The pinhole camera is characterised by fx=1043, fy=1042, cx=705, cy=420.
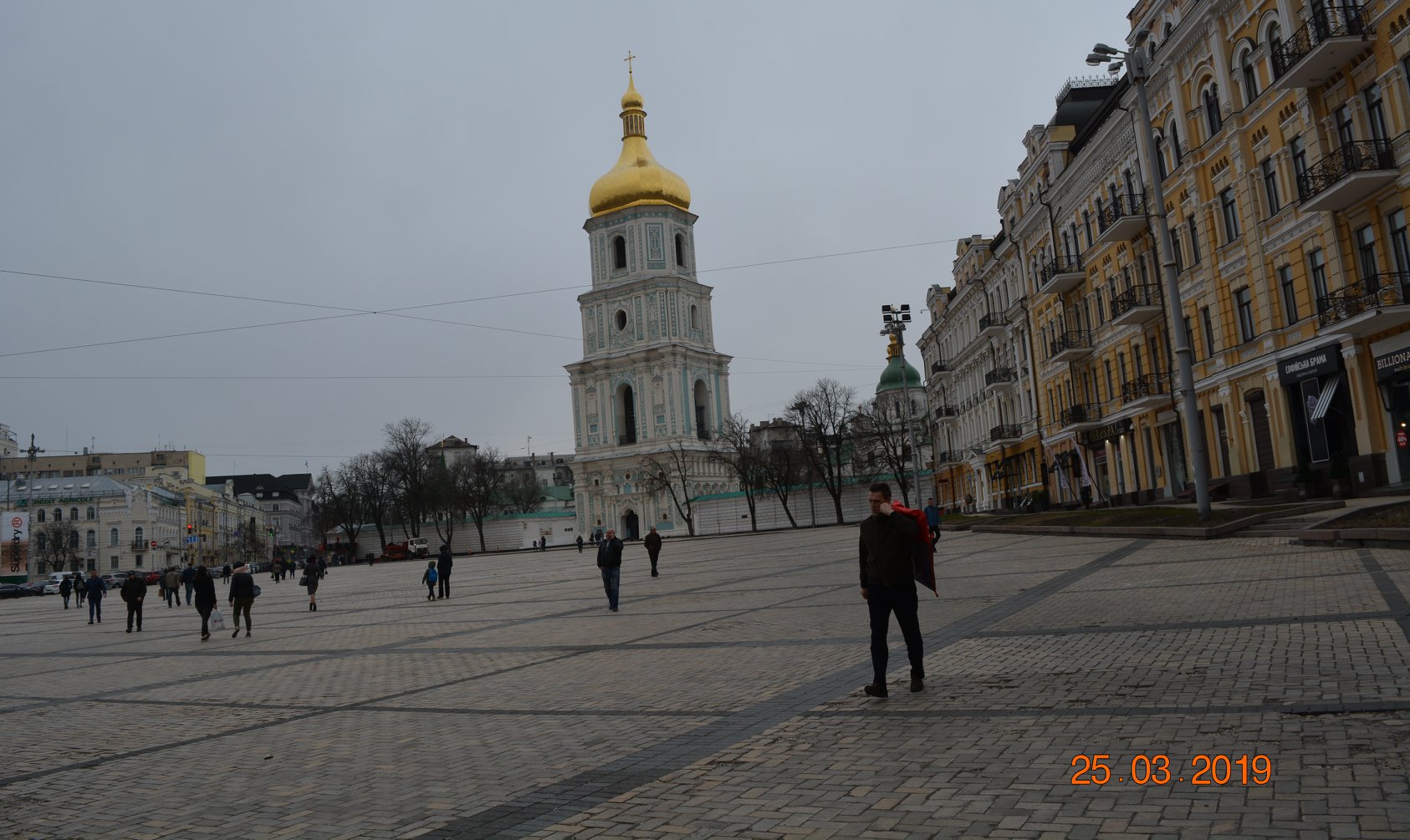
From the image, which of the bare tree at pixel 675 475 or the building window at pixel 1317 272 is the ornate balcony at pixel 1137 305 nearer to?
the building window at pixel 1317 272

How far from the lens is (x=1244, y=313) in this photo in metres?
32.2

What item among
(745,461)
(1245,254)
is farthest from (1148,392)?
(745,461)

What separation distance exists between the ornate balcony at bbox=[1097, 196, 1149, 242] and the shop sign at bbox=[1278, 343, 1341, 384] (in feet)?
34.1

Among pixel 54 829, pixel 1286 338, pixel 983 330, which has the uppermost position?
pixel 983 330

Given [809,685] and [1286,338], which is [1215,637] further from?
[1286,338]

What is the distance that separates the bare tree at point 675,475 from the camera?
88875 mm

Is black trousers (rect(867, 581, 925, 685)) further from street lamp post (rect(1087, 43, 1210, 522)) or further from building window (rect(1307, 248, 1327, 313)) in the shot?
building window (rect(1307, 248, 1327, 313))

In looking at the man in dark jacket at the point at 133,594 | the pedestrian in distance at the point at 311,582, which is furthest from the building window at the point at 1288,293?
the man in dark jacket at the point at 133,594

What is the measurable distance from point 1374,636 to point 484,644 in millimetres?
10948

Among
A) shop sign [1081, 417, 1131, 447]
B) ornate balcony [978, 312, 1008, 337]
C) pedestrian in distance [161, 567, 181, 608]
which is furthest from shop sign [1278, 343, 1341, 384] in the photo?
pedestrian in distance [161, 567, 181, 608]

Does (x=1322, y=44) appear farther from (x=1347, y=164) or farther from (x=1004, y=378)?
(x=1004, y=378)

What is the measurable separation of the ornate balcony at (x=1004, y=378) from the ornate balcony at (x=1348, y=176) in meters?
31.4

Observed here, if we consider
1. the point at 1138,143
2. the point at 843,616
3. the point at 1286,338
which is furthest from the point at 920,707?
the point at 1138,143

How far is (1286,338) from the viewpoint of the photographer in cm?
2944
